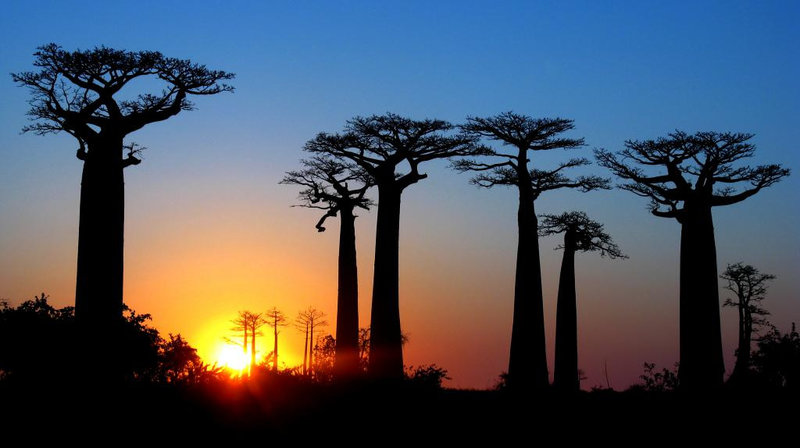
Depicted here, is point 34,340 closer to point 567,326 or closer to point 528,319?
point 528,319

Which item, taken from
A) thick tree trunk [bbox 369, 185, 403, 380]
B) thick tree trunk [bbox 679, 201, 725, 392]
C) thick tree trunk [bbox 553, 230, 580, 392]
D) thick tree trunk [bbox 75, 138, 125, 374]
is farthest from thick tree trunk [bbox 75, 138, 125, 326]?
thick tree trunk [bbox 553, 230, 580, 392]

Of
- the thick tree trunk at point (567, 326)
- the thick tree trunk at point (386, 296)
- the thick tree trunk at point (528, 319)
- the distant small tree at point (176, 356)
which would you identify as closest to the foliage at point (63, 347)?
the distant small tree at point (176, 356)

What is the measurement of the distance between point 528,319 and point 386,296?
3635 mm

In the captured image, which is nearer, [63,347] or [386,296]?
[63,347]

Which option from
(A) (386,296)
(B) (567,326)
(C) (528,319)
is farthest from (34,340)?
(B) (567,326)

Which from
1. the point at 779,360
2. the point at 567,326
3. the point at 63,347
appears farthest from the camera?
the point at 567,326

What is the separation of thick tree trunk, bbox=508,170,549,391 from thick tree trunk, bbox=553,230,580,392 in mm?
3277

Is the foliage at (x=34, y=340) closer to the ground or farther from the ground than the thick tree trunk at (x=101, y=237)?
closer to the ground

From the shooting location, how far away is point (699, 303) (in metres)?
21.8

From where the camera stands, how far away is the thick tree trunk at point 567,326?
87.1 ft

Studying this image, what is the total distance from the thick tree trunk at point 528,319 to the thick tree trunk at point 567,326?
328cm

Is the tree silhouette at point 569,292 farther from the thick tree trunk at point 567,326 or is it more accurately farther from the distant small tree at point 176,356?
the distant small tree at point 176,356

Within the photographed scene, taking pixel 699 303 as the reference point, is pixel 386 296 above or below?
above

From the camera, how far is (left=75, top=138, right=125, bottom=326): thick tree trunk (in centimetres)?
1588
